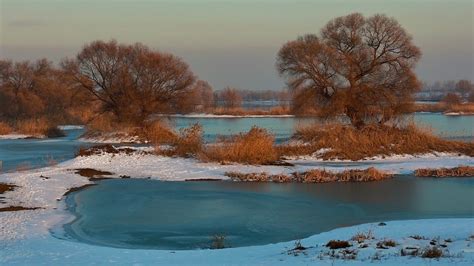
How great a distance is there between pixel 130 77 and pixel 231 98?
44355 millimetres

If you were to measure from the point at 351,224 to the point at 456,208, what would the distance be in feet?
12.9

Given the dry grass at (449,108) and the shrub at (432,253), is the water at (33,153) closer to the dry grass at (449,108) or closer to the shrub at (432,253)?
the shrub at (432,253)

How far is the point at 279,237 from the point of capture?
44.4 ft

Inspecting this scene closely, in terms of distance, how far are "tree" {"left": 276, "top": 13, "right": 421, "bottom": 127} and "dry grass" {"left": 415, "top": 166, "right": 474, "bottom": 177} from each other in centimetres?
1061

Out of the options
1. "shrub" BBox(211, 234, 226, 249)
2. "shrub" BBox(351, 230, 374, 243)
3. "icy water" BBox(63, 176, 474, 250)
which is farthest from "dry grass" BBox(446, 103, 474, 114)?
"shrub" BBox(211, 234, 226, 249)

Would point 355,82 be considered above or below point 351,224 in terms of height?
above

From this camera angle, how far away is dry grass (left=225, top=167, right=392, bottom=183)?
2406 cm

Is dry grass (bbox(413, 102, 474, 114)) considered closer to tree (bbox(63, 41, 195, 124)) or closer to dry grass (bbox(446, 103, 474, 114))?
dry grass (bbox(446, 103, 474, 114))

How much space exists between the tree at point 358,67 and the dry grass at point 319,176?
12114 millimetres

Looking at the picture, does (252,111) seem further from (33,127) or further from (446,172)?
(446,172)

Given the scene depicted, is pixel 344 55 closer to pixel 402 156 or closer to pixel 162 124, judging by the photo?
pixel 402 156

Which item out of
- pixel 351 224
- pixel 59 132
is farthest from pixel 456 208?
pixel 59 132

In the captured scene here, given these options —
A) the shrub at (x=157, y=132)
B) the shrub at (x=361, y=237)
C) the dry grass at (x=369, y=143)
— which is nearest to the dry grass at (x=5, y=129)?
the shrub at (x=157, y=132)

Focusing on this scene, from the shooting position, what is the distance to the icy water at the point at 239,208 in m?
13.8
